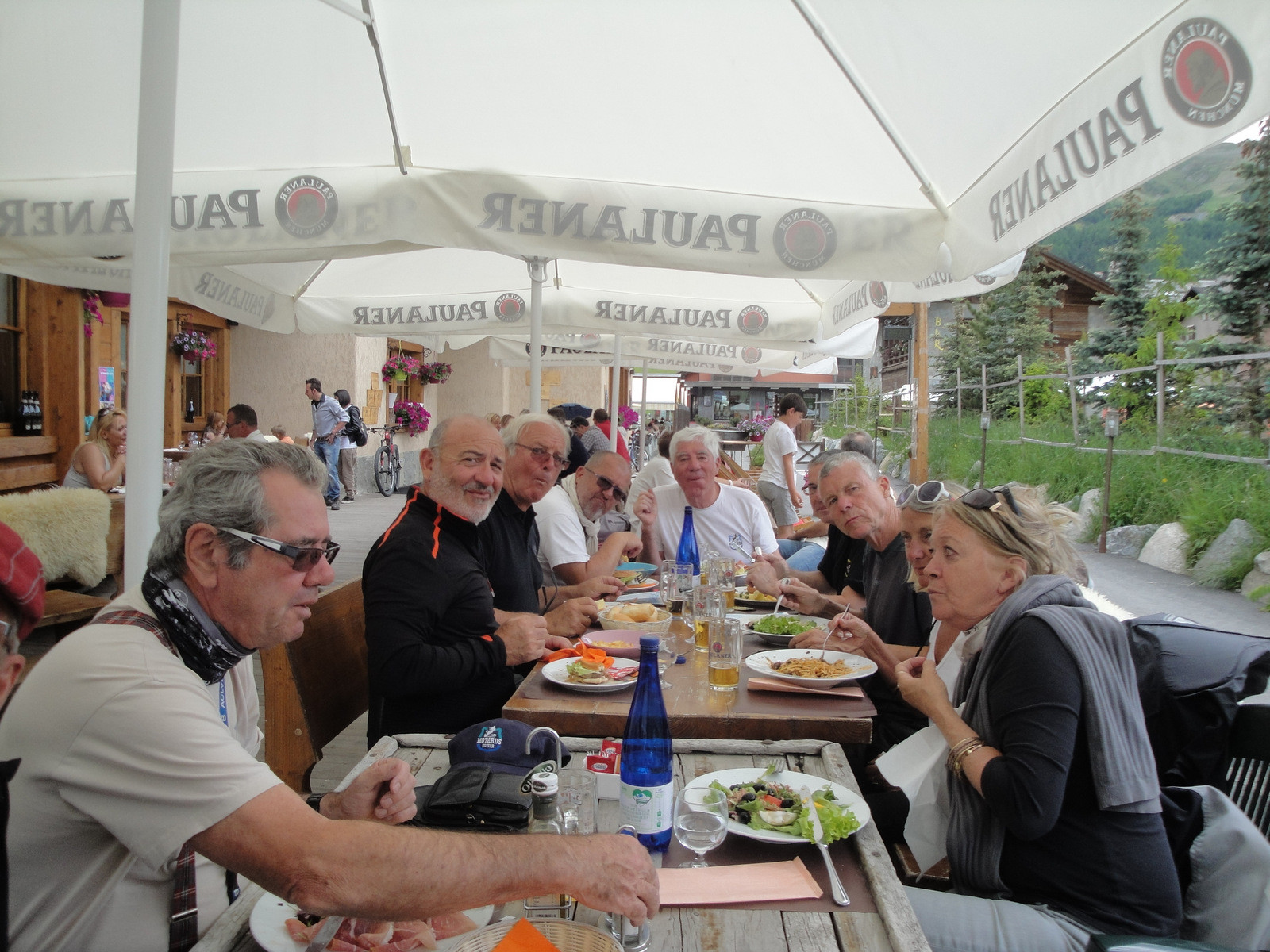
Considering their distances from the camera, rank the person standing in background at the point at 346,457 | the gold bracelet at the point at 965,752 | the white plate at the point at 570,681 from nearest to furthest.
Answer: the gold bracelet at the point at 965,752, the white plate at the point at 570,681, the person standing in background at the point at 346,457

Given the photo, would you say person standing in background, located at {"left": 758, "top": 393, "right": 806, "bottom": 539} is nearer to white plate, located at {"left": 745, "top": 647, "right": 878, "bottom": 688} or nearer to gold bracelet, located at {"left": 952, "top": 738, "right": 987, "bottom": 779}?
white plate, located at {"left": 745, "top": 647, "right": 878, "bottom": 688}

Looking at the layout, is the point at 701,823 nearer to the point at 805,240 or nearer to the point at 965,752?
the point at 965,752

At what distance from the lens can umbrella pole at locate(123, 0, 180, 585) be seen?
2.23 metres

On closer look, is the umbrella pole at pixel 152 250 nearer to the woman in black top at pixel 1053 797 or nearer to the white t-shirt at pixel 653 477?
the woman in black top at pixel 1053 797

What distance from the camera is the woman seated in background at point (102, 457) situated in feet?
22.5

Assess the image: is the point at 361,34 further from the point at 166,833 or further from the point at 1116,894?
the point at 1116,894

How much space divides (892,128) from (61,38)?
3429mm

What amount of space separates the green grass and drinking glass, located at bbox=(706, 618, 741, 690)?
22.8 ft

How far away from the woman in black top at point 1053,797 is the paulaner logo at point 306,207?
2.83 meters

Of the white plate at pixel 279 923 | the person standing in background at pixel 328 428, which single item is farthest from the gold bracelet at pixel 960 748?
the person standing in background at pixel 328 428

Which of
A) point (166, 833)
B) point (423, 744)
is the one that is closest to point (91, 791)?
point (166, 833)

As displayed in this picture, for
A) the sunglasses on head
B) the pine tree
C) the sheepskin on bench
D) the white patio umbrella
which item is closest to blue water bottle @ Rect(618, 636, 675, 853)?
the sunglasses on head

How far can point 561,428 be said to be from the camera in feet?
13.0

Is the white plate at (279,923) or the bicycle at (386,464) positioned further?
the bicycle at (386,464)
